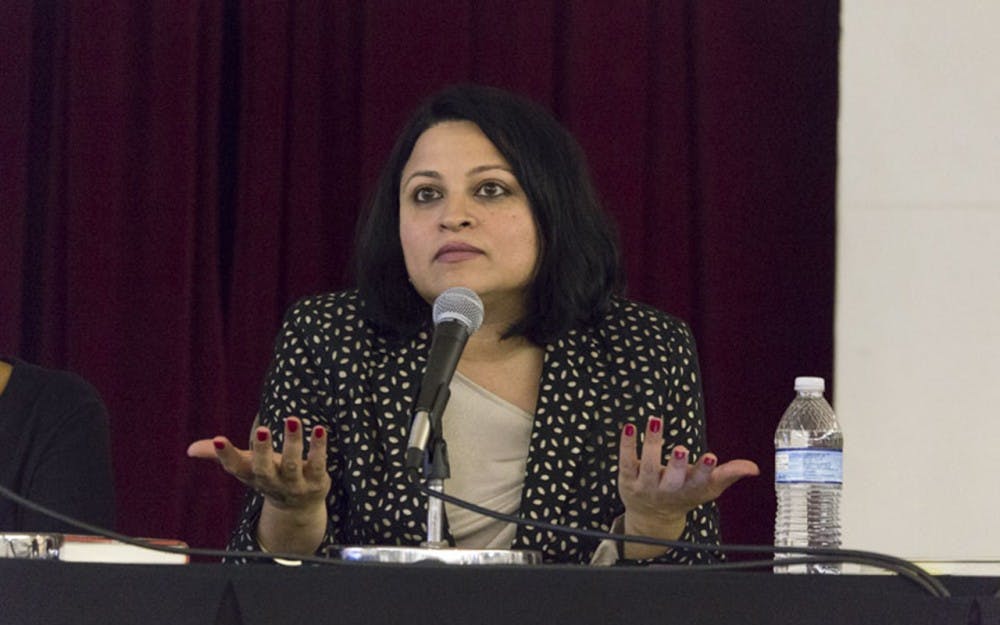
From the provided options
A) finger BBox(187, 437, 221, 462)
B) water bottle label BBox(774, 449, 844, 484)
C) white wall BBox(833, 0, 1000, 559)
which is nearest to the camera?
finger BBox(187, 437, 221, 462)

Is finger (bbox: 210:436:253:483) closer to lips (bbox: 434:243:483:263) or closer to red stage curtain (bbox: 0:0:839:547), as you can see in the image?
lips (bbox: 434:243:483:263)

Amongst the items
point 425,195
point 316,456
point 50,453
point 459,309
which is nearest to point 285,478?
point 316,456

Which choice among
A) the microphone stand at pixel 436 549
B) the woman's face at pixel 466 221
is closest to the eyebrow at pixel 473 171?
the woman's face at pixel 466 221

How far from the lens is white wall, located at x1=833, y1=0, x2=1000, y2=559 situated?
126 inches

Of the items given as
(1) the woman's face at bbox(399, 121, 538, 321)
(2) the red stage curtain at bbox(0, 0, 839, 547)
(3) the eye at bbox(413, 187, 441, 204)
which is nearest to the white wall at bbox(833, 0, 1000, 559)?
(2) the red stage curtain at bbox(0, 0, 839, 547)

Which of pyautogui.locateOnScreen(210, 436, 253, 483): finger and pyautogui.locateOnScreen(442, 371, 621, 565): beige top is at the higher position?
pyautogui.locateOnScreen(210, 436, 253, 483): finger

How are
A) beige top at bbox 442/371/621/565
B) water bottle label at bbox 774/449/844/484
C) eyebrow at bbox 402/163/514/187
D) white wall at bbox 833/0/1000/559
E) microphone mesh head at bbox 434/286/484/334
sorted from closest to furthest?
microphone mesh head at bbox 434/286/484/334, water bottle label at bbox 774/449/844/484, beige top at bbox 442/371/621/565, eyebrow at bbox 402/163/514/187, white wall at bbox 833/0/1000/559

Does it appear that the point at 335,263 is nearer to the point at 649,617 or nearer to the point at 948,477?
the point at 948,477

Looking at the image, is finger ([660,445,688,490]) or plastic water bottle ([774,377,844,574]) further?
plastic water bottle ([774,377,844,574])

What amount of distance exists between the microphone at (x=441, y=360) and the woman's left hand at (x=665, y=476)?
0.20 meters

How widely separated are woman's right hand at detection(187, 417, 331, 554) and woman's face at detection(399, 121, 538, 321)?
405mm

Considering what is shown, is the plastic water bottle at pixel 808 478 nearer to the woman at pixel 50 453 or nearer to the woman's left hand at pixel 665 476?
the woman's left hand at pixel 665 476

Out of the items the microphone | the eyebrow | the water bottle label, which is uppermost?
the eyebrow

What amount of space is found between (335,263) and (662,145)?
2.46 ft
